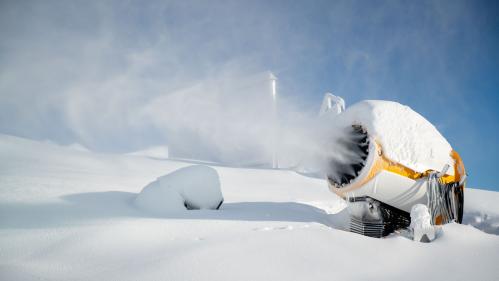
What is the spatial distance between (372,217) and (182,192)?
105 inches

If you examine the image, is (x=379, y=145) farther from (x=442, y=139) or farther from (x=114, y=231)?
(x=114, y=231)

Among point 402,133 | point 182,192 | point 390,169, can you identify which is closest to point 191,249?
point 182,192

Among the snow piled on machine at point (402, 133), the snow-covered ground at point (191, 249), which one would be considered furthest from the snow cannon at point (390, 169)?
the snow-covered ground at point (191, 249)

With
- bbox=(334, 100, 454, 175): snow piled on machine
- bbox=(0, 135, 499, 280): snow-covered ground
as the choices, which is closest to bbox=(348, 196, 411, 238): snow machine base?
bbox=(334, 100, 454, 175): snow piled on machine

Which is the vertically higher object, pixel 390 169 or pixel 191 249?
pixel 390 169

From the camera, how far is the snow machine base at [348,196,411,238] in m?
3.71

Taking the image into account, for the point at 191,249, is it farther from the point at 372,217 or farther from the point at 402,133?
the point at 402,133

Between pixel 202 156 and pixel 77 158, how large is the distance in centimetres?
750

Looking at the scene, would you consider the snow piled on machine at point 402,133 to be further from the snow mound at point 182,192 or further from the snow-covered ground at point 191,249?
the snow mound at point 182,192

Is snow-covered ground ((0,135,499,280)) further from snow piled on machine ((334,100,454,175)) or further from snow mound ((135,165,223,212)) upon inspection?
snow piled on machine ((334,100,454,175))

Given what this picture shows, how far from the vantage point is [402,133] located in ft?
12.8

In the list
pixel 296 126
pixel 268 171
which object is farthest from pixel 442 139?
pixel 268 171

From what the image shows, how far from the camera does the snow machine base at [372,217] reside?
3706 mm

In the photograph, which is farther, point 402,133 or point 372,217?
point 402,133
